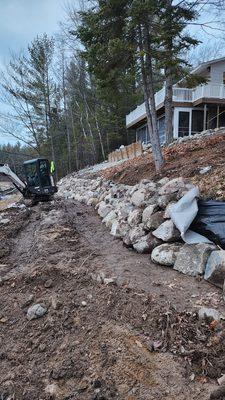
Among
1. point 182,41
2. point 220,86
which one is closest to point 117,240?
point 182,41

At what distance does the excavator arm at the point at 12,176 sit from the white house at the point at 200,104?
1006cm

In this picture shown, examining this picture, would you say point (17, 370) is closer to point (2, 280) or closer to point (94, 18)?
point (2, 280)

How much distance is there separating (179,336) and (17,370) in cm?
148

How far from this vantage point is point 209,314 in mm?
3059

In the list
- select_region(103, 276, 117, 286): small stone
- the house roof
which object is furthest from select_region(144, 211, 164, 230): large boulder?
the house roof

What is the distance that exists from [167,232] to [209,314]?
161 centimetres

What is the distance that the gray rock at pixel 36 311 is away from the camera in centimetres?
349

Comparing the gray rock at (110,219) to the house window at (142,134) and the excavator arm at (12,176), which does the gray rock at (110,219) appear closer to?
the excavator arm at (12,176)

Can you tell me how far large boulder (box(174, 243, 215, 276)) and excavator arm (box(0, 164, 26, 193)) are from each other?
9048mm

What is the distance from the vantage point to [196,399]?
2.38m

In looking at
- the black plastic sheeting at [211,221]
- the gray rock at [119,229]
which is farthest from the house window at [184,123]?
the black plastic sheeting at [211,221]

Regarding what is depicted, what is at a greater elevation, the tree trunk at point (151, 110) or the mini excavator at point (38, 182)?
the tree trunk at point (151, 110)

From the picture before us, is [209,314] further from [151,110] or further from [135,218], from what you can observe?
[151,110]

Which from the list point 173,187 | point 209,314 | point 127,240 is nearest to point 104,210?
point 127,240
